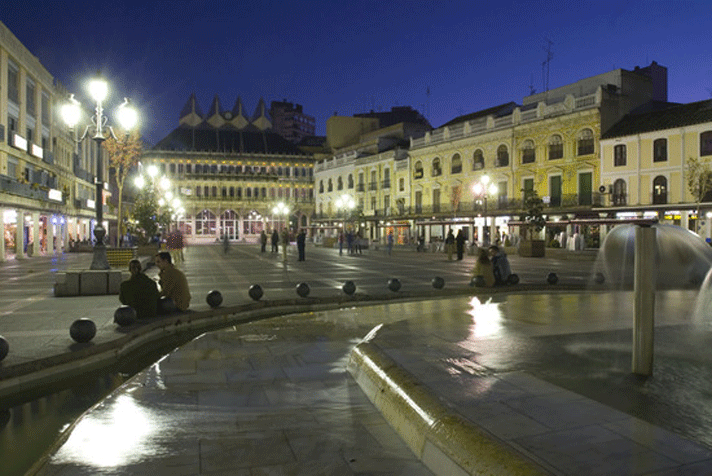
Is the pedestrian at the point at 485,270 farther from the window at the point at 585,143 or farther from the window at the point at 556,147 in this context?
the window at the point at 556,147

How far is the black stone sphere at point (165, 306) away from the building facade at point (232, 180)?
7060 centimetres

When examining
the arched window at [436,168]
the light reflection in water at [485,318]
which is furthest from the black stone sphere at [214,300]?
the arched window at [436,168]

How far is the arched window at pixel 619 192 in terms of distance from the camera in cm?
3522

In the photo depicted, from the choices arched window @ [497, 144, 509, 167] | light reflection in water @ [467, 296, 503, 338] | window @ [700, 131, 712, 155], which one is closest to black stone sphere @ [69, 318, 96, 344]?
light reflection in water @ [467, 296, 503, 338]

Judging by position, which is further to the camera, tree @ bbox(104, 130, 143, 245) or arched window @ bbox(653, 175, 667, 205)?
arched window @ bbox(653, 175, 667, 205)

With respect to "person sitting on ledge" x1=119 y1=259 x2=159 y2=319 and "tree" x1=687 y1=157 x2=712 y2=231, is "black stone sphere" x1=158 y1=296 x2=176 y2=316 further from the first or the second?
"tree" x1=687 y1=157 x2=712 y2=231

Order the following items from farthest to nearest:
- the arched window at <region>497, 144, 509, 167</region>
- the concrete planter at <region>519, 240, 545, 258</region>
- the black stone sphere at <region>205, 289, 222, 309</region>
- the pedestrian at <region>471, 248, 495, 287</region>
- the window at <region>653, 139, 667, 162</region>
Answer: the arched window at <region>497, 144, 509, 167</region> < the window at <region>653, 139, 667, 162</region> < the concrete planter at <region>519, 240, 545, 258</region> < the pedestrian at <region>471, 248, 495, 287</region> < the black stone sphere at <region>205, 289, 222, 309</region>

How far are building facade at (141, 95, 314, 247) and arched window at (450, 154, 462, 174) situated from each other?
115ft

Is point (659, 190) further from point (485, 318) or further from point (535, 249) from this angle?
point (485, 318)

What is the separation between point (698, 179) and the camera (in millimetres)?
29797

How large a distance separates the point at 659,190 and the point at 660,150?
2.36m

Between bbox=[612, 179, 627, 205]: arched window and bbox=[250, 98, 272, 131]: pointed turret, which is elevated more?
bbox=[250, 98, 272, 131]: pointed turret

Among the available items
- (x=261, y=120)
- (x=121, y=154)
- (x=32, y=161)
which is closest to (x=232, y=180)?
(x=261, y=120)

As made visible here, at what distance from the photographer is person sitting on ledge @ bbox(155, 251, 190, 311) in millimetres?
9289
